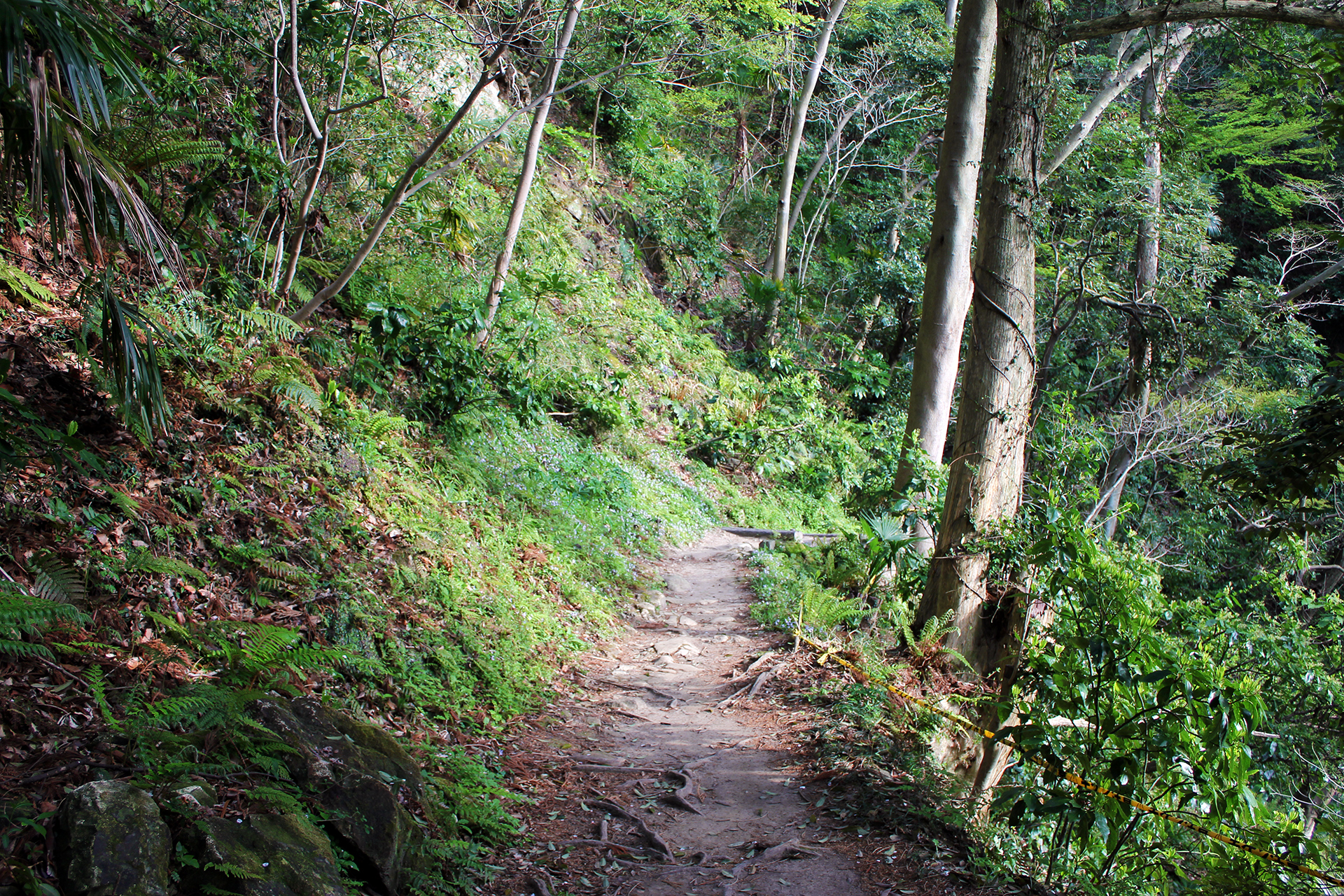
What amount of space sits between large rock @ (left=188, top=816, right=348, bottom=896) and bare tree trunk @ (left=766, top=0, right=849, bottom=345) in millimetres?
16746

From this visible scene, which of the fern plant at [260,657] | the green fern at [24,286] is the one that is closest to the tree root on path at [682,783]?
the fern plant at [260,657]

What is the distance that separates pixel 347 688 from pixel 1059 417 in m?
4.85

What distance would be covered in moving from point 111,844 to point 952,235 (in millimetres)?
7468

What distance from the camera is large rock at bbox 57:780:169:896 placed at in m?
1.95

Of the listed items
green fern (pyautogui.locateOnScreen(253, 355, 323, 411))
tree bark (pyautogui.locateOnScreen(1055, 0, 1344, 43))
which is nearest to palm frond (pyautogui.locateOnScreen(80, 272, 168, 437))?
green fern (pyautogui.locateOnScreen(253, 355, 323, 411))

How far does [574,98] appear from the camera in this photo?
18109mm

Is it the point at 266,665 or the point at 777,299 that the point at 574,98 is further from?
the point at 266,665

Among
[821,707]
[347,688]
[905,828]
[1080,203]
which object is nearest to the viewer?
[905,828]

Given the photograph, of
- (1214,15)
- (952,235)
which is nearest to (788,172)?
(952,235)

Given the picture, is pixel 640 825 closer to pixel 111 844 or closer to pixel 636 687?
pixel 636 687

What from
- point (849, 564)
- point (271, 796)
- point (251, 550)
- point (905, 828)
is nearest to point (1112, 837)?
point (905, 828)

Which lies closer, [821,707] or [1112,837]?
[1112,837]

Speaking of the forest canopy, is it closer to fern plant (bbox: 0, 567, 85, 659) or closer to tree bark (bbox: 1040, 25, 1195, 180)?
fern plant (bbox: 0, 567, 85, 659)

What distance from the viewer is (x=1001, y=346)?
18.6 feet
